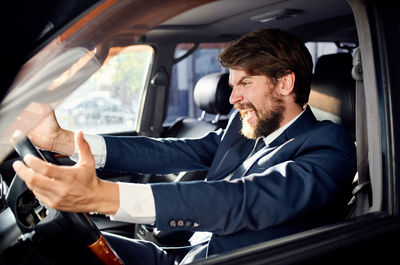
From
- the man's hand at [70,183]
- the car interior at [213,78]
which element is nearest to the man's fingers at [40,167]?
the man's hand at [70,183]

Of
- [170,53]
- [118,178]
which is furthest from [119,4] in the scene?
[170,53]

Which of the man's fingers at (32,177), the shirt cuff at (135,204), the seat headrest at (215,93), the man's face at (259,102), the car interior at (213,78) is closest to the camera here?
the man's fingers at (32,177)

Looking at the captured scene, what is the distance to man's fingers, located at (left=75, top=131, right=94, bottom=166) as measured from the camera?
878 mm

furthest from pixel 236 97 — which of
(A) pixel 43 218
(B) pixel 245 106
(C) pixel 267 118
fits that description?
(A) pixel 43 218

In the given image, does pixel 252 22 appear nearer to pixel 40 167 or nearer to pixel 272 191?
pixel 272 191

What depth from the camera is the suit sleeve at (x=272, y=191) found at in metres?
1.10

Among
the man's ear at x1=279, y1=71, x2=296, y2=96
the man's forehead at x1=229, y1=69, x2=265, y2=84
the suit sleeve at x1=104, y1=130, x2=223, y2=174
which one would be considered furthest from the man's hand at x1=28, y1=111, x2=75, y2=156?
the man's ear at x1=279, y1=71, x2=296, y2=96

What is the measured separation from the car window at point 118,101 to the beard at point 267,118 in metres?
1.15

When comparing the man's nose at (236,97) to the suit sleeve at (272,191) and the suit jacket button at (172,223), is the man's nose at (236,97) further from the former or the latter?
the suit jacket button at (172,223)

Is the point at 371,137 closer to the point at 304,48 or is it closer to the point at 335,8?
the point at 304,48

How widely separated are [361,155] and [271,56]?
51 centimetres

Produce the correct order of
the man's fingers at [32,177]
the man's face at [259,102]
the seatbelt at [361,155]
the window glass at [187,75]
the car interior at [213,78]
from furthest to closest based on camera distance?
the window glass at [187,75] → the man's face at [259,102] → the seatbelt at [361,155] → the car interior at [213,78] → the man's fingers at [32,177]

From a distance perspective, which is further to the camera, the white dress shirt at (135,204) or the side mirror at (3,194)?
the side mirror at (3,194)

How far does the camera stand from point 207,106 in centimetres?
325
